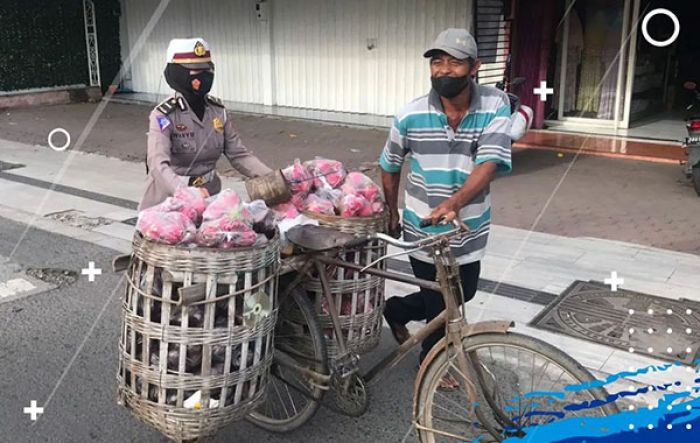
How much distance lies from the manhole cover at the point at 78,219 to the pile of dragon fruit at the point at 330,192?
4.06m

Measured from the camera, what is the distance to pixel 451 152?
3311 millimetres

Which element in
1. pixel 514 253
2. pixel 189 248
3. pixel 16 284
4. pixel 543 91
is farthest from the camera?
pixel 543 91

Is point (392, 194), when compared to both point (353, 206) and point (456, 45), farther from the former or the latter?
point (456, 45)

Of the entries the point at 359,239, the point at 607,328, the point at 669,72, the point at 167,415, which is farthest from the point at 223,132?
the point at 669,72

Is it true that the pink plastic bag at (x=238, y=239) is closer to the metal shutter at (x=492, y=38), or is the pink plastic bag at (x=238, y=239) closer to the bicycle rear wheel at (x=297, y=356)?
the bicycle rear wheel at (x=297, y=356)

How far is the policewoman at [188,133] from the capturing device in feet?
11.7

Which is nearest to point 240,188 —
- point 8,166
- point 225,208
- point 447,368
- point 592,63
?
point 8,166

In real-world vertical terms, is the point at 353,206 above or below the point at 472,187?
below

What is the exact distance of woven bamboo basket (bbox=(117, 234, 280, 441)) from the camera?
101 inches

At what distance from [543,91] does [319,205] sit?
7.75 meters

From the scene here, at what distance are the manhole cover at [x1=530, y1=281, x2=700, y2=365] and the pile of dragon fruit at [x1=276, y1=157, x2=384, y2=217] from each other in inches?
68.2

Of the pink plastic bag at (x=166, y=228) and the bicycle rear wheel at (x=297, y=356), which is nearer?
the pink plastic bag at (x=166, y=228)

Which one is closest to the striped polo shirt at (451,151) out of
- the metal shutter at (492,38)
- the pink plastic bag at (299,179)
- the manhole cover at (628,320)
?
the pink plastic bag at (299,179)

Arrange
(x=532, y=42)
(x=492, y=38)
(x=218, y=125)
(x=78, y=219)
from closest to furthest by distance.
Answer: (x=218, y=125)
(x=78, y=219)
(x=492, y=38)
(x=532, y=42)
